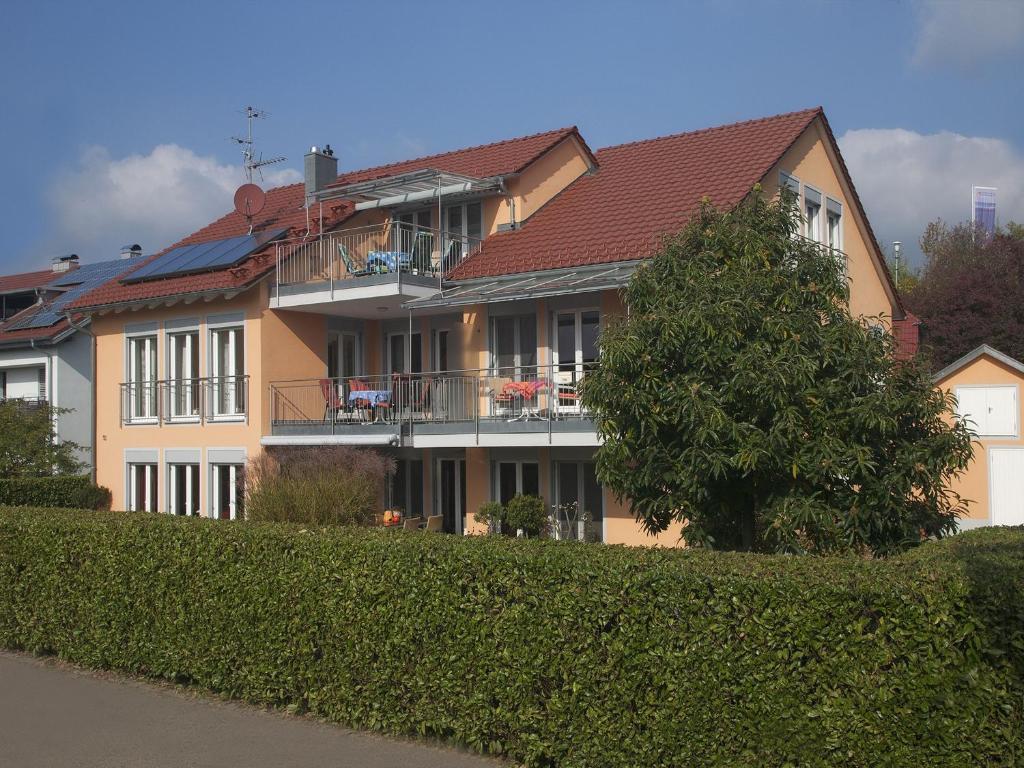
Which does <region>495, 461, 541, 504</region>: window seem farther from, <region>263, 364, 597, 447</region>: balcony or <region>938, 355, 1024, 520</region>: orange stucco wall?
<region>938, 355, 1024, 520</region>: orange stucco wall

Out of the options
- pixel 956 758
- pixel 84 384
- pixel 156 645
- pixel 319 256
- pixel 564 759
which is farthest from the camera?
pixel 84 384

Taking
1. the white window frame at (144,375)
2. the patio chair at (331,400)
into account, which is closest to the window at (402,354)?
the patio chair at (331,400)

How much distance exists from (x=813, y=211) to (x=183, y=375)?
14.9 meters

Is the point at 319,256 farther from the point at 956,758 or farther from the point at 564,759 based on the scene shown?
the point at 956,758

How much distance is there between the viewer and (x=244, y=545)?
9906 millimetres

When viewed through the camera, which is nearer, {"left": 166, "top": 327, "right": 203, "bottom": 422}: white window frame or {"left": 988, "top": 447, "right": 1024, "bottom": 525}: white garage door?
{"left": 166, "top": 327, "right": 203, "bottom": 422}: white window frame

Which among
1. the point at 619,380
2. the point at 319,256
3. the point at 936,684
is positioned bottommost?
the point at 936,684

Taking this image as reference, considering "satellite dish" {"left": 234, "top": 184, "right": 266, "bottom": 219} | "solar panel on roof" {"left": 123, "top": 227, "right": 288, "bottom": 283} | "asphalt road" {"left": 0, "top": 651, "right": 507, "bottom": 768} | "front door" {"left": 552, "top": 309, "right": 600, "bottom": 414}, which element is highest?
"satellite dish" {"left": 234, "top": 184, "right": 266, "bottom": 219}

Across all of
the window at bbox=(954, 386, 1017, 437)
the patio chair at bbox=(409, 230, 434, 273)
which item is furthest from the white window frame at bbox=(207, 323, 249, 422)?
the window at bbox=(954, 386, 1017, 437)

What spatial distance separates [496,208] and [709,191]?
16.4 ft

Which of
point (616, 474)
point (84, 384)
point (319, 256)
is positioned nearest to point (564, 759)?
point (616, 474)

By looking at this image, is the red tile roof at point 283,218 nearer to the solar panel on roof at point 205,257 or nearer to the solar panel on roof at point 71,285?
the solar panel on roof at point 205,257

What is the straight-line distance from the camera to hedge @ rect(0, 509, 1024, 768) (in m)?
6.24

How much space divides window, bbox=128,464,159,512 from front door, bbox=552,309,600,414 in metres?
11.3
